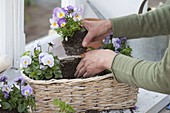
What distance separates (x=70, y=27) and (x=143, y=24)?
0.25 metres

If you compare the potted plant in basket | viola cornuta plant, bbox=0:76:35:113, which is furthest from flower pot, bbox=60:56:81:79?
viola cornuta plant, bbox=0:76:35:113

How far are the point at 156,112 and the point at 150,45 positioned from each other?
0.34 metres

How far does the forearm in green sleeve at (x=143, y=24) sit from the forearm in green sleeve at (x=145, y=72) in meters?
0.24

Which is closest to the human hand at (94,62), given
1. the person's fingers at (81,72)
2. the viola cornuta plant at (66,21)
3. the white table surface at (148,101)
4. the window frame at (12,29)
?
the person's fingers at (81,72)

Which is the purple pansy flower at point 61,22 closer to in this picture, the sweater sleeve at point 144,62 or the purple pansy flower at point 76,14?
the purple pansy flower at point 76,14

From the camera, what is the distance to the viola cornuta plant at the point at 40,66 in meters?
1.79

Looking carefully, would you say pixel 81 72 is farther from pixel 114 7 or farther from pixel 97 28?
pixel 114 7

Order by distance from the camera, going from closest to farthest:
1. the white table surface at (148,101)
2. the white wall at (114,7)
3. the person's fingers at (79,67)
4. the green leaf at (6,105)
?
the green leaf at (6,105), the person's fingers at (79,67), the white table surface at (148,101), the white wall at (114,7)

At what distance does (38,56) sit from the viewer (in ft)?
5.99

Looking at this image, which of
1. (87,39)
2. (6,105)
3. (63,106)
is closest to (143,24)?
(87,39)

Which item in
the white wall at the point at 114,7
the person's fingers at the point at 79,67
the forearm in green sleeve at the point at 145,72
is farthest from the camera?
the white wall at the point at 114,7

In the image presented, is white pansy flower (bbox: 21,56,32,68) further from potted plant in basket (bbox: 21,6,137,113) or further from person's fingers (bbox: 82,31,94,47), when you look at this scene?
person's fingers (bbox: 82,31,94,47)

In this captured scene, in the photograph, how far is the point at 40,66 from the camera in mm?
1789

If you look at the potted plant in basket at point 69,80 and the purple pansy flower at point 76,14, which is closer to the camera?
the potted plant in basket at point 69,80
